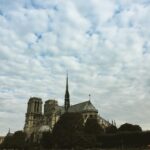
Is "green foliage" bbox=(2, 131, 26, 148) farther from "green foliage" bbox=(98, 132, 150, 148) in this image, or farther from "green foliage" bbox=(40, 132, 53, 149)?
"green foliage" bbox=(98, 132, 150, 148)

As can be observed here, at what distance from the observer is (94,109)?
140 m

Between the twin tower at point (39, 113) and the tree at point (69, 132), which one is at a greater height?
the twin tower at point (39, 113)

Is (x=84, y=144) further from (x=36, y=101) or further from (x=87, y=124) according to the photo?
(x=36, y=101)

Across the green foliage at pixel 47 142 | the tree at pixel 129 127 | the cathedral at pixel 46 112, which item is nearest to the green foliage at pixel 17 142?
the cathedral at pixel 46 112

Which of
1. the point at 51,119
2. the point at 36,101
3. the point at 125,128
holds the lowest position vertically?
the point at 125,128

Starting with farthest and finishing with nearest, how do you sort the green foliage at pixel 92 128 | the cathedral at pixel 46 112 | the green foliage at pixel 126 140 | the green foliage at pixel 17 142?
the cathedral at pixel 46 112, the green foliage at pixel 17 142, the green foliage at pixel 92 128, the green foliage at pixel 126 140

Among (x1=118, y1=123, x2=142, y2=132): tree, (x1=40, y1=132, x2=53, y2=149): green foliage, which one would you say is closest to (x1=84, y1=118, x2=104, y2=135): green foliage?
(x1=118, y1=123, x2=142, y2=132): tree

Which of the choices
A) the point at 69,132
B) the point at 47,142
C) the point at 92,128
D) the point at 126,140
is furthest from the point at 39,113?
the point at 126,140

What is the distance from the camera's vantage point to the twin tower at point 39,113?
166750 mm

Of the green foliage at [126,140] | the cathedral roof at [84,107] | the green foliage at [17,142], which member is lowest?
the green foliage at [126,140]

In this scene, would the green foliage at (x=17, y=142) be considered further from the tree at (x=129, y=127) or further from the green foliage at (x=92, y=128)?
the tree at (x=129, y=127)

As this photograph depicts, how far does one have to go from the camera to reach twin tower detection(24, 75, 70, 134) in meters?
167

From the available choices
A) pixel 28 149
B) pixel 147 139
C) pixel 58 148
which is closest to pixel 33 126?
pixel 28 149

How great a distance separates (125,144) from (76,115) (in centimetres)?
1747
